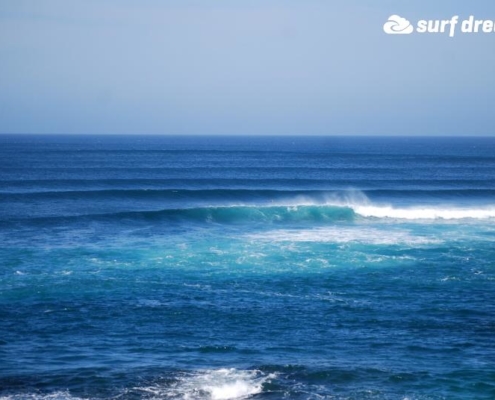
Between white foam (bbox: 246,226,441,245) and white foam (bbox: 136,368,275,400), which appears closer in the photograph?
white foam (bbox: 136,368,275,400)

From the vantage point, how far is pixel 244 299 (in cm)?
2398

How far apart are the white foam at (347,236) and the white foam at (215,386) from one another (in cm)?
1870

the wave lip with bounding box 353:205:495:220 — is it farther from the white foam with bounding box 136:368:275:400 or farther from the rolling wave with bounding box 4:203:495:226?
the white foam with bounding box 136:368:275:400

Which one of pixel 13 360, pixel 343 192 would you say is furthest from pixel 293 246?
pixel 343 192

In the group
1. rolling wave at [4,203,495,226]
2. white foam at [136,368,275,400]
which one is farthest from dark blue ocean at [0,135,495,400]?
rolling wave at [4,203,495,226]

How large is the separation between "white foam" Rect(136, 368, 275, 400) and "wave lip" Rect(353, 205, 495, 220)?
2932cm

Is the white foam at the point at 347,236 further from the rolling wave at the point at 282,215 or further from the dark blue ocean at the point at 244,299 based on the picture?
the rolling wave at the point at 282,215

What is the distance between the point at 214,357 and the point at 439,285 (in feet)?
36.9

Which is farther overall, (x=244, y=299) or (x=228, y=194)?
(x=228, y=194)

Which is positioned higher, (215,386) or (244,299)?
(244,299)

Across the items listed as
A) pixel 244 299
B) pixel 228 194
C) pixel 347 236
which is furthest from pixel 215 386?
pixel 228 194

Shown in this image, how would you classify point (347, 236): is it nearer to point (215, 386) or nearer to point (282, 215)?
point (282, 215)

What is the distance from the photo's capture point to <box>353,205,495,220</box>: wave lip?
44500mm

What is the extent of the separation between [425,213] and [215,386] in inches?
1258
